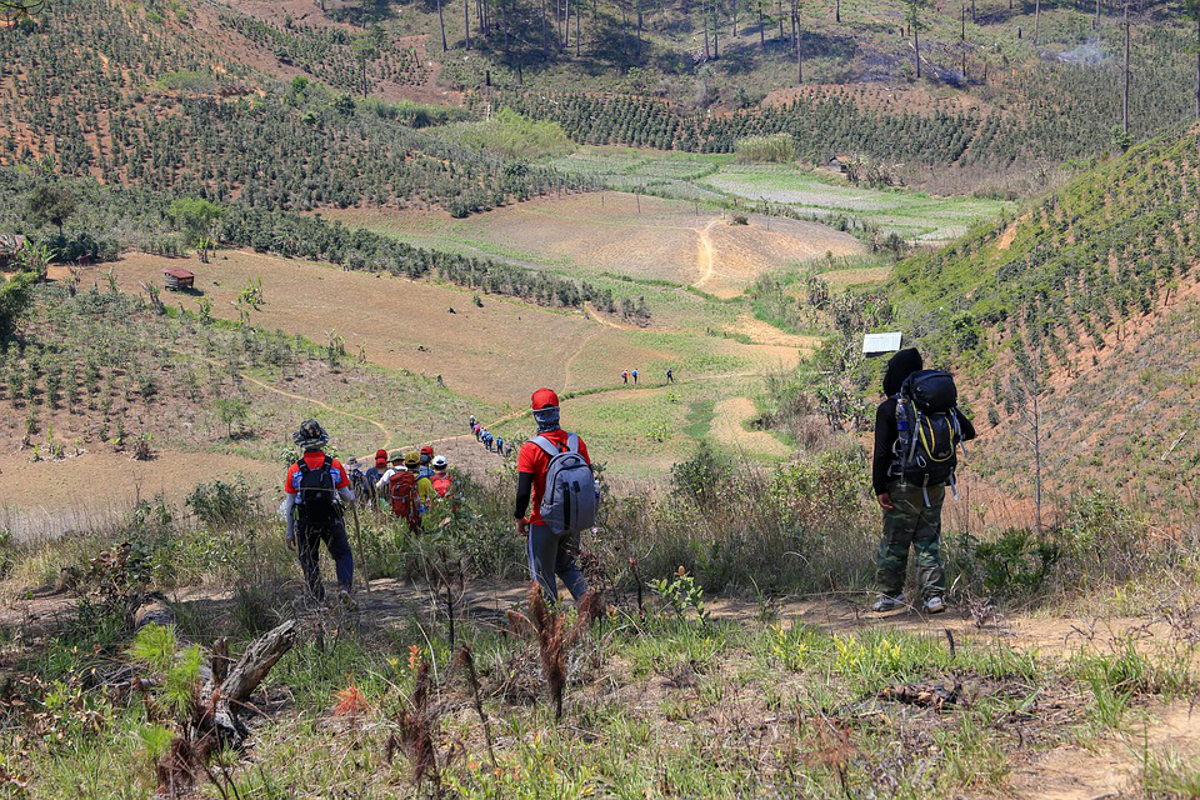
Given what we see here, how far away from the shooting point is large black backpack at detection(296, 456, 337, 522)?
260 inches

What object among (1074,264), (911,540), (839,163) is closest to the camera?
(911,540)

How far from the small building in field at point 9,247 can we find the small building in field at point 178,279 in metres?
4.02

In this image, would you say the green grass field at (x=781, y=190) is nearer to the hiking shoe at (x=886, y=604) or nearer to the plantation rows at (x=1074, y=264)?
the plantation rows at (x=1074, y=264)

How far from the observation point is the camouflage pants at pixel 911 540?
19.0 feet

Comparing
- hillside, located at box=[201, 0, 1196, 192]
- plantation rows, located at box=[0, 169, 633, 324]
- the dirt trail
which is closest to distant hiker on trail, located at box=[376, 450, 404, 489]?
plantation rows, located at box=[0, 169, 633, 324]

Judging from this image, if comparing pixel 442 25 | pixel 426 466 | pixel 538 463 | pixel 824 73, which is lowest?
pixel 426 466

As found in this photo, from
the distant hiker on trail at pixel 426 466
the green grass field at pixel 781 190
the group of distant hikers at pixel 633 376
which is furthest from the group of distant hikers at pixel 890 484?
the green grass field at pixel 781 190

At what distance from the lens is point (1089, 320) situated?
61.4 feet

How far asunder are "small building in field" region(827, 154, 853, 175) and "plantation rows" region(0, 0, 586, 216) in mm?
22631

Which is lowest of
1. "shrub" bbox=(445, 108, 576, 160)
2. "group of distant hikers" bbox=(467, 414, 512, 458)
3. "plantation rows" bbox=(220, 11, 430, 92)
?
"group of distant hikers" bbox=(467, 414, 512, 458)

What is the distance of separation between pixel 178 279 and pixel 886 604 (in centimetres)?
3030

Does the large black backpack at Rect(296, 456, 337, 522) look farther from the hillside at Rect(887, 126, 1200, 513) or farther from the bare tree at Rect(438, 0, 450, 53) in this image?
the bare tree at Rect(438, 0, 450, 53)

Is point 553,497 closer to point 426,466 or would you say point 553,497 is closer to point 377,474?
point 426,466

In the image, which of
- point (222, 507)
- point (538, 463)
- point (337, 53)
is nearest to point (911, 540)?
point (538, 463)
